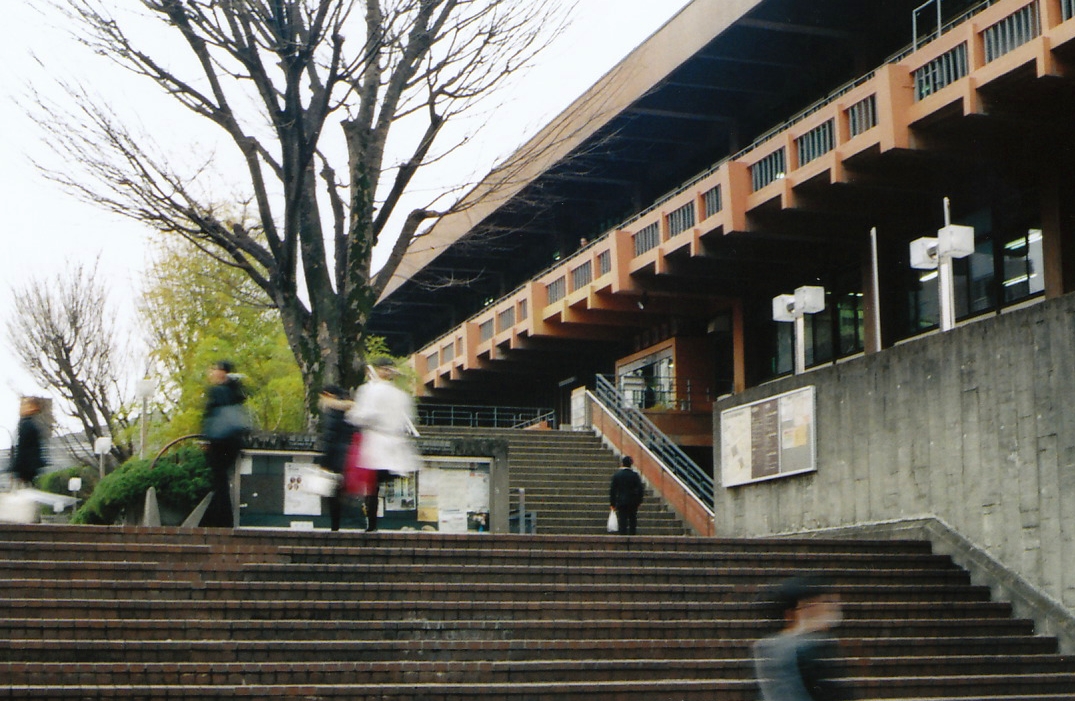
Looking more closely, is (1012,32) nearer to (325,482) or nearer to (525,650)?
(325,482)

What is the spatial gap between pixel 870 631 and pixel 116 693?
20.3 ft

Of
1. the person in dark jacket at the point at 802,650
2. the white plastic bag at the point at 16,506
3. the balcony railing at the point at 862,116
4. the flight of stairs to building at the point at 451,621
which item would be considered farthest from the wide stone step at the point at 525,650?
the balcony railing at the point at 862,116

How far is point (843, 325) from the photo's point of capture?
1102 inches

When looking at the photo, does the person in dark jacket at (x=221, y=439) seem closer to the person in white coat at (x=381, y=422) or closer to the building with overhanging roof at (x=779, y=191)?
the person in white coat at (x=381, y=422)

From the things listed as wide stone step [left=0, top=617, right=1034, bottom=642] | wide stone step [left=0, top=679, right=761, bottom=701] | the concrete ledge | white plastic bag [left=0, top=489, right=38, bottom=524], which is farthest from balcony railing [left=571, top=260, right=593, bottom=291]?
wide stone step [left=0, top=679, right=761, bottom=701]

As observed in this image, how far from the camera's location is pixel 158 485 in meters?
19.2

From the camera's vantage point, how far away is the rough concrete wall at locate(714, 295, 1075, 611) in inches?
473

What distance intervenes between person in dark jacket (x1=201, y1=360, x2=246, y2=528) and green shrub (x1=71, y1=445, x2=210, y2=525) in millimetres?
7336

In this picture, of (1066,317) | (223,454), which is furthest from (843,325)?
(223,454)

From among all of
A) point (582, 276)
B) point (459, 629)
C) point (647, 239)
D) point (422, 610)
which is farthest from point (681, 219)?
point (459, 629)

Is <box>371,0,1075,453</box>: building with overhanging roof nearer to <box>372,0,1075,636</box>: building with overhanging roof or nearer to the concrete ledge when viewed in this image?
<box>372,0,1075,636</box>: building with overhanging roof

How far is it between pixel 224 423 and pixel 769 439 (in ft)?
24.6

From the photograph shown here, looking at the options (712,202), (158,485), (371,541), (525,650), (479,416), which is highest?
(712,202)

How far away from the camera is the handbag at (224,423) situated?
11734 mm
